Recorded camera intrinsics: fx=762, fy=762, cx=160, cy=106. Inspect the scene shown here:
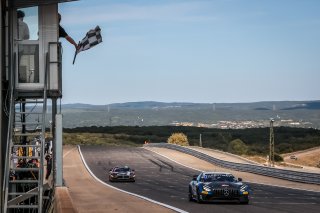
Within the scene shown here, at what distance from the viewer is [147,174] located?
66.4m

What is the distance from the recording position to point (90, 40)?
61.1ft

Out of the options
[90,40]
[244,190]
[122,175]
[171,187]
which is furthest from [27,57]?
[122,175]

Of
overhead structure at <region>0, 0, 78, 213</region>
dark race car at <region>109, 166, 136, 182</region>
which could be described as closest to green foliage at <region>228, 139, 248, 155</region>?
dark race car at <region>109, 166, 136, 182</region>

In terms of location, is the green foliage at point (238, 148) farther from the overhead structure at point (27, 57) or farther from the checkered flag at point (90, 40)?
the overhead structure at point (27, 57)

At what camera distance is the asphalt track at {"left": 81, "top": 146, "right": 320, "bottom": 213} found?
28783 millimetres

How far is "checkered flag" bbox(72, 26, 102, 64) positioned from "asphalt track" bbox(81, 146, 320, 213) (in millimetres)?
9513

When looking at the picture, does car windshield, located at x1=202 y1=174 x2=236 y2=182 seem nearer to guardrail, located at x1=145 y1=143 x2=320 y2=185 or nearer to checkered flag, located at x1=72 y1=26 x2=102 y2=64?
checkered flag, located at x1=72 y1=26 x2=102 y2=64

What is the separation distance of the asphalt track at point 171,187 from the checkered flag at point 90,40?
31.2 ft

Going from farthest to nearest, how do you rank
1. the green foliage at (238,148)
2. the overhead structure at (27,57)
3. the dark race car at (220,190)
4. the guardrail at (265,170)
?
the green foliage at (238,148) < the guardrail at (265,170) < the dark race car at (220,190) < the overhead structure at (27,57)

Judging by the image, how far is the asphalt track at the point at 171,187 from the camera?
28783mm

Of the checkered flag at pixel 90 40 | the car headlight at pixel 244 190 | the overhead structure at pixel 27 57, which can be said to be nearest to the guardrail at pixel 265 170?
the car headlight at pixel 244 190

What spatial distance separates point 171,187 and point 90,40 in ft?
99.0

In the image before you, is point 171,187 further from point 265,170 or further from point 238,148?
point 238,148

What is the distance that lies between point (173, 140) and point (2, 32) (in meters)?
113
